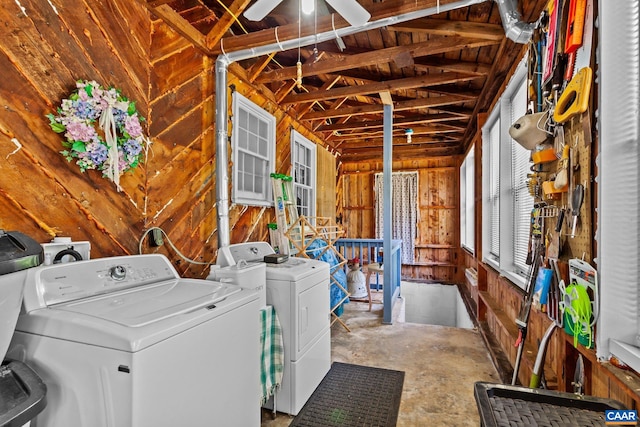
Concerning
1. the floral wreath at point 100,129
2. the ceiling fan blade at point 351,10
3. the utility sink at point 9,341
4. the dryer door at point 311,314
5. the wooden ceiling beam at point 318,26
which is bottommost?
the dryer door at point 311,314

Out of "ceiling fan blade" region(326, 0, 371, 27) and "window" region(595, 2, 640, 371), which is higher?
"ceiling fan blade" region(326, 0, 371, 27)

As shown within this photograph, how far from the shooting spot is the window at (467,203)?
537 cm

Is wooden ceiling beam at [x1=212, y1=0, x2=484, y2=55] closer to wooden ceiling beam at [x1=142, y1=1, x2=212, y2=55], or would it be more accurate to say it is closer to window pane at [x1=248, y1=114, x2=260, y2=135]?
wooden ceiling beam at [x1=142, y1=1, x2=212, y2=55]

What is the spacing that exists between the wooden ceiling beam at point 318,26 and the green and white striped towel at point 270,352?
1.98 metres

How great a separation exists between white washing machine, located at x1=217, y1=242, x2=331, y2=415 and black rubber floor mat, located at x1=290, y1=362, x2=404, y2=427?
0.09m

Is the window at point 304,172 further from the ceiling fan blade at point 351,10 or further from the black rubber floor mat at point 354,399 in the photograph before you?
the ceiling fan blade at point 351,10

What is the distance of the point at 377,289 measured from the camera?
5.45 m

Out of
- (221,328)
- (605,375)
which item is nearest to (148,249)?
(221,328)

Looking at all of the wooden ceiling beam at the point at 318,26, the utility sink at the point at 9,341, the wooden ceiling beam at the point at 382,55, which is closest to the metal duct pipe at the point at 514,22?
the wooden ceiling beam at the point at 318,26

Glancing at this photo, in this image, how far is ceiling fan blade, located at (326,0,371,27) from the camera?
172cm

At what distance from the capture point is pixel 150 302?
4.51 ft

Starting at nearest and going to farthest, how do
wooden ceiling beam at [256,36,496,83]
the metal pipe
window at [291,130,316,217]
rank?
wooden ceiling beam at [256,36,496,83]
the metal pipe
window at [291,130,316,217]

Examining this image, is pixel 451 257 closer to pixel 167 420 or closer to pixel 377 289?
pixel 377 289

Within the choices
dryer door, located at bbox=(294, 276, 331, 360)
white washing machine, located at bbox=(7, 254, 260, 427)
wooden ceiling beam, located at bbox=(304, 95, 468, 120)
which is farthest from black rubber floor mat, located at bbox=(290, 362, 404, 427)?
wooden ceiling beam, located at bbox=(304, 95, 468, 120)
